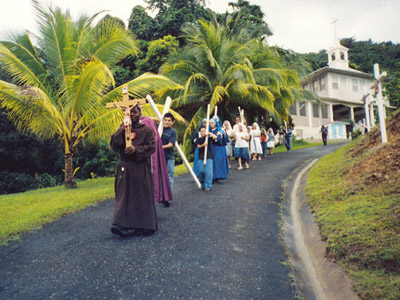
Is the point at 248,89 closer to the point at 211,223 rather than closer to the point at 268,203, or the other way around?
the point at 268,203

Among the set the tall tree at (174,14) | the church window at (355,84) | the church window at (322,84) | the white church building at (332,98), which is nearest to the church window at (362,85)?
the white church building at (332,98)

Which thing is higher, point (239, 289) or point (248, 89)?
point (248, 89)

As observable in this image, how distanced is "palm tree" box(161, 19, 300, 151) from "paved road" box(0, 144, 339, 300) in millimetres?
11302

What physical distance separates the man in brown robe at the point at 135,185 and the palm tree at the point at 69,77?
5959 millimetres

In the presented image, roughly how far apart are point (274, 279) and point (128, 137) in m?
2.63

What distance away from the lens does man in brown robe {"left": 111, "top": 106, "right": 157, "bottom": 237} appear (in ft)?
16.9

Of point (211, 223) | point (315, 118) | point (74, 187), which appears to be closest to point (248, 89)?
point (74, 187)

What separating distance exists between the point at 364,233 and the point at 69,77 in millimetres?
9639

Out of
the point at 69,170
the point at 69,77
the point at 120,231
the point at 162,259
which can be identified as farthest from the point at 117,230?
the point at 69,77

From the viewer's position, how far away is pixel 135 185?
17.1ft

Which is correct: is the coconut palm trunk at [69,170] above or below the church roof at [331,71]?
below

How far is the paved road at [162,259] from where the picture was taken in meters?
3.80

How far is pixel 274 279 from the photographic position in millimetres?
4020

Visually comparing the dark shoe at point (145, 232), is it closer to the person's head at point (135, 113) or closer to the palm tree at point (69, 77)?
the person's head at point (135, 113)
